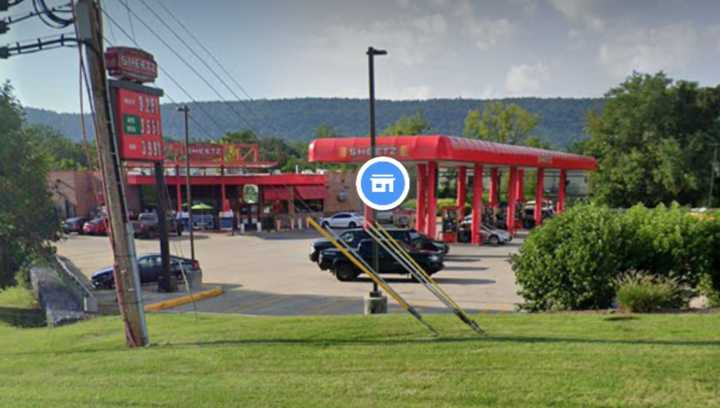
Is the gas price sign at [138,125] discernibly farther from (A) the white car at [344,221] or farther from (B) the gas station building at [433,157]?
(A) the white car at [344,221]

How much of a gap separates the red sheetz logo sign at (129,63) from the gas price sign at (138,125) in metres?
0.49

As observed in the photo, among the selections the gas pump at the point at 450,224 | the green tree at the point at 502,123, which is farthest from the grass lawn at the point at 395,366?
the green tree at the point at 502,123

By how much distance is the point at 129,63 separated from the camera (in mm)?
16250

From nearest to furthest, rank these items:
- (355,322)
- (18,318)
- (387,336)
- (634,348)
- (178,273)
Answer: (634,348) → (387,336) → (355,322) → (18,318) → (178,273)

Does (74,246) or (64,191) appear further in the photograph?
(64,191)

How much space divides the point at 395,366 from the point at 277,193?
143 ft

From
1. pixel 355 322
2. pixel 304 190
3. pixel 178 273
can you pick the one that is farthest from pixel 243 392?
pixel 304 190

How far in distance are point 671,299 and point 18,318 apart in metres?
16.1

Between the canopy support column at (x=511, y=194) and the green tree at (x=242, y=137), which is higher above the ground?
the green tree at (x=242, y=137)

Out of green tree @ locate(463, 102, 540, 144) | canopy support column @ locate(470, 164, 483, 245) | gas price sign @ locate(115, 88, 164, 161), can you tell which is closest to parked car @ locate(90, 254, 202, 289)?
gas price sign @ locate(115, 88, 164, 161)

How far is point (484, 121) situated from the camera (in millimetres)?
74625

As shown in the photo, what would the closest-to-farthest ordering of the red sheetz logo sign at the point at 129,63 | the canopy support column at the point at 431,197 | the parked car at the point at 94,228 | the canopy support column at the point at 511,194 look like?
the red sheetz logo sign at the point at 129,63 < the canopy support column at the point at 431,197 < the canopy support column at the point at 511,194 < the parked car at the point at 94,228

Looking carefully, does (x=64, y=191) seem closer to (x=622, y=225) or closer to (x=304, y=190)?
(x=304, y=190)

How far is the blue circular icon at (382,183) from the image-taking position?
760cm
